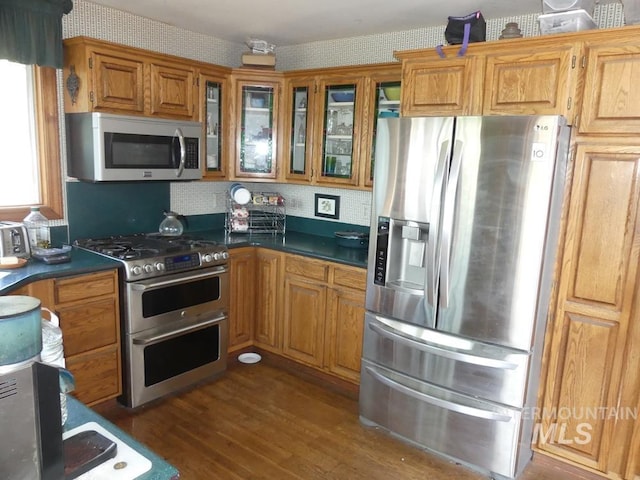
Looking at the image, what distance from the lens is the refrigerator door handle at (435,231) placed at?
93.7 inches

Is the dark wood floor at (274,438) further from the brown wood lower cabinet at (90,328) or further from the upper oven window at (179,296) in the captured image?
the upper oven window at (179,296)

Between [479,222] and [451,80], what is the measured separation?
2.58ft

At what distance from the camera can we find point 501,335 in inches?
91.6

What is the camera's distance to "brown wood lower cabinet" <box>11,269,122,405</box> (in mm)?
2543

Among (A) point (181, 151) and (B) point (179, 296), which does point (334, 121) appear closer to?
(A) point (181, 151)

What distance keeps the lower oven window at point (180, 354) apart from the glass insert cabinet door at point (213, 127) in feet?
3.93

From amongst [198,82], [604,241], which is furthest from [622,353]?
[198,82]

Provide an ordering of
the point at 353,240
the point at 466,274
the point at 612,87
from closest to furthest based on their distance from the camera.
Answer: the point at 612,87, the point at 466,274, the point at 353,240

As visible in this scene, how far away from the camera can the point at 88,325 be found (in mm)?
2662

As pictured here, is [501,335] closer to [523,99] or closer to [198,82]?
[523,99]

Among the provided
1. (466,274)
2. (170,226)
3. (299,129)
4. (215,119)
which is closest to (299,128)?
(299,129)

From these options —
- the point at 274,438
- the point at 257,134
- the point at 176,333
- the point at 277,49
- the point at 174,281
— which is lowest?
the point at 274,438

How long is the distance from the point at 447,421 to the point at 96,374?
1941mm

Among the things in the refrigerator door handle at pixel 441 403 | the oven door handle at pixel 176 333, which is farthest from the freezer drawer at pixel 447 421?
the oven door handle at pixel 176 333
